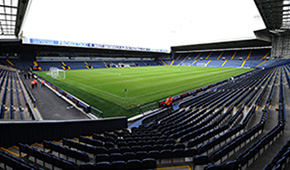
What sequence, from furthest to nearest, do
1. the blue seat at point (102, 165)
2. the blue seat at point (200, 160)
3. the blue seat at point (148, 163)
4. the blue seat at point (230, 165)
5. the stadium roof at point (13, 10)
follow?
the stadium roof at point (13, 10), the blue seat at point (200, 160), the blue seat at point (148, 163), the blue seat at point (102, 165), the blue seat at point (230, 165)

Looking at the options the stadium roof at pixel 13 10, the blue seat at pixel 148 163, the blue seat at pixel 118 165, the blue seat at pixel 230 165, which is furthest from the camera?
the stadium roof at pixel 13 10

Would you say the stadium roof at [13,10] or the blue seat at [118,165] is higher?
the stadium roof at [13,10]

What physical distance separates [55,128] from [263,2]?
25.6 meters

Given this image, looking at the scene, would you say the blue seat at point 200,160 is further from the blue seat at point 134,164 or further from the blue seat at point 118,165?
the blue seat at point 118,165

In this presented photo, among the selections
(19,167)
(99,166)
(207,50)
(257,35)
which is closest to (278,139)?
(99,166)

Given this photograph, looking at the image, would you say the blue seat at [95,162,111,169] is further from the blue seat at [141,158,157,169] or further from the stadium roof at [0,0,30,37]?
the stadium roof at [0,0,30,37]

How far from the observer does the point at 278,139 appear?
5.87 meters

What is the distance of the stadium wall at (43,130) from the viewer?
5180mm

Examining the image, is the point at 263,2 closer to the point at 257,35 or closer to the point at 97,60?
the point at 257,35

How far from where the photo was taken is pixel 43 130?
6.05 meters

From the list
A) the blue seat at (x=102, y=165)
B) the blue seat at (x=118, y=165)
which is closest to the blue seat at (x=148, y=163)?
the blue seat at (x=118, y=165)

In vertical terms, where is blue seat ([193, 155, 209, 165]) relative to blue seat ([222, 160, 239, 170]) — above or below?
below

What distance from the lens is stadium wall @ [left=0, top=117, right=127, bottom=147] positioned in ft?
17.0

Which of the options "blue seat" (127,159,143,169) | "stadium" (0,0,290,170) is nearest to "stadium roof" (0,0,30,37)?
"stadium" (0,0,290,170)
